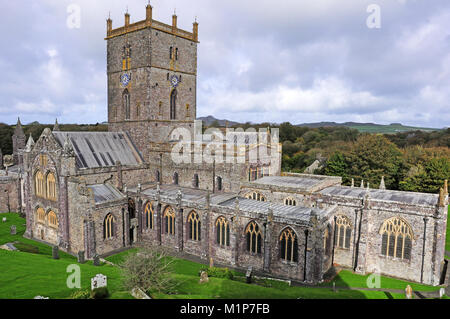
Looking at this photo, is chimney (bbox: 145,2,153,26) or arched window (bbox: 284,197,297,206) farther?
chimney (bbox: 145,2,153,26)

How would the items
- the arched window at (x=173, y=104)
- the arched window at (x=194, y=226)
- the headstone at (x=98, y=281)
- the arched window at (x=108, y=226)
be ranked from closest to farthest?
1. the headstone at (x=98, y=281)
2. the arched window at (x=194, y=226)
3. the arched window at (x=108, y=226)
4. the arched window at (x=173, y=104)

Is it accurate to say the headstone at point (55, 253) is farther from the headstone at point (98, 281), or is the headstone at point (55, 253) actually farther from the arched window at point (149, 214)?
the headstone at point (98, 281)

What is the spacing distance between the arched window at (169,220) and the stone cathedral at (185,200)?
0.13 m

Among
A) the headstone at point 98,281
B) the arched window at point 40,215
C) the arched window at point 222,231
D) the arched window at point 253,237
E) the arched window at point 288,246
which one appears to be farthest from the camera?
the arched window at point 40,215

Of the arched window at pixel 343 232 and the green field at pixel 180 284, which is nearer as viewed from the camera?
the green field at pixel 180 284

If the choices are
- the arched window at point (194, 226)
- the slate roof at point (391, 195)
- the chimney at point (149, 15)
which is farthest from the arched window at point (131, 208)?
the chimney at point (149, 15)

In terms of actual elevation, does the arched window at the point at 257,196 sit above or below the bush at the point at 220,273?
above

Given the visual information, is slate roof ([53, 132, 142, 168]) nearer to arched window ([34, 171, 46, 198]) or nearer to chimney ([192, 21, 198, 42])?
arched window ([34, 171, 46, 198])

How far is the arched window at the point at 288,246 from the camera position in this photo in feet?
82.5

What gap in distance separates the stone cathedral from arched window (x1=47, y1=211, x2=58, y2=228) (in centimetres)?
12

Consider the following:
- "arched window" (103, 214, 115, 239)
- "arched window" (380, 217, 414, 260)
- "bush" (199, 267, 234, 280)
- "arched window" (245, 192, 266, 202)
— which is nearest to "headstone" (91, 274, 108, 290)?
"bush" (199, 267, 234, 280)

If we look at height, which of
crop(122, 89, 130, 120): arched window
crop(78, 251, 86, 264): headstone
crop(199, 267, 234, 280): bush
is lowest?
crop(78, 251, 86, 264): headstone

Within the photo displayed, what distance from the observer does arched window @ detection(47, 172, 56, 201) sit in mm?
32594
